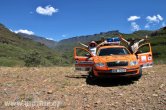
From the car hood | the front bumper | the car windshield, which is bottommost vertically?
the front bumper

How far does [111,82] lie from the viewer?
1308 centimetres

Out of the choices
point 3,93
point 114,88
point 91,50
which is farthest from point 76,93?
point 91,50

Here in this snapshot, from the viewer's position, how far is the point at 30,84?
12.5 m

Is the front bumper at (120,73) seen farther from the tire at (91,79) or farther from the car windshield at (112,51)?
the car windshield at (112,51)

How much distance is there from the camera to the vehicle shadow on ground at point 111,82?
12435mm

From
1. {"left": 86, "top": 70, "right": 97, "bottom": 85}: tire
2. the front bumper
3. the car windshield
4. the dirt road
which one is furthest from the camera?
the car windshield

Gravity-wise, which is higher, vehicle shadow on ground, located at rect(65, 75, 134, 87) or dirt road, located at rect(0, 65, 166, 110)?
vehicle shadow on ground, located at rect(65, 75, 134, 87)

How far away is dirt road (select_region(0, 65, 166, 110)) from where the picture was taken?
895cm

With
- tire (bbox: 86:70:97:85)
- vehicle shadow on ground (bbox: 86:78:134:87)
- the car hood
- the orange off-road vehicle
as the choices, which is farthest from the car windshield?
vehicle shadow on ground (bbox: 86:78:134:87)

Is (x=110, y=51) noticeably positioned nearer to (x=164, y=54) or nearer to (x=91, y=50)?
(x=91, y=50)

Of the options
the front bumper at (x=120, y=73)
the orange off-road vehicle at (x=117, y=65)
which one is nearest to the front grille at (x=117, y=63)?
the orange off-road vehicle at (x=117, y=65)

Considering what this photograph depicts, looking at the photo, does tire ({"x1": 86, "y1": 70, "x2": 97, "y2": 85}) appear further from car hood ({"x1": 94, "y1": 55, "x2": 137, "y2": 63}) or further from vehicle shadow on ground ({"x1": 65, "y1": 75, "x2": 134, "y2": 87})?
car hood ({"x1": 94, "y1": 55, "x2": 137, "y2": 63})

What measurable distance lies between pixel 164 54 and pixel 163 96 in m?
134

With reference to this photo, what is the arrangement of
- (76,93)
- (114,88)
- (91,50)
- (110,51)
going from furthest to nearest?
(91,50) < (110,51) < (114,88) < (76,93)
